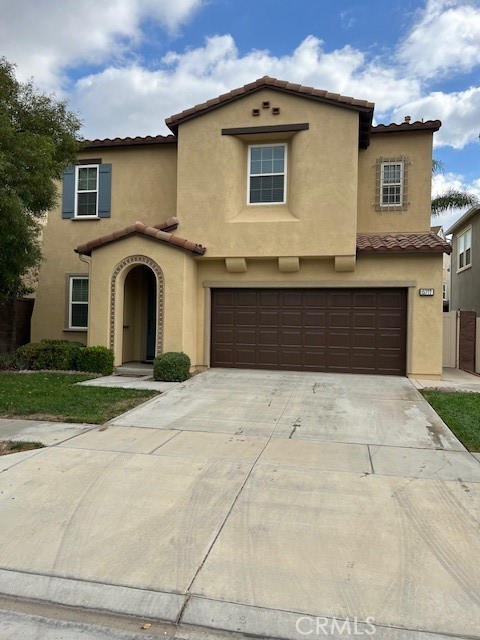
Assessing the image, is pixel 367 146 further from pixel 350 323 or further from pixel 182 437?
pixel 182 437

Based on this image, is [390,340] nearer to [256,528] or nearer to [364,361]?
[364,361]

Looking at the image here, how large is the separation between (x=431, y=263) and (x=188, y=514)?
33.8ft

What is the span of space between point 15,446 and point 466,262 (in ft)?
69.8

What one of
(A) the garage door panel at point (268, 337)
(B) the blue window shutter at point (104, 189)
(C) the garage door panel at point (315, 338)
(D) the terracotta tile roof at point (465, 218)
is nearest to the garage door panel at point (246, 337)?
(A) the garage door panel at point (268, 337)

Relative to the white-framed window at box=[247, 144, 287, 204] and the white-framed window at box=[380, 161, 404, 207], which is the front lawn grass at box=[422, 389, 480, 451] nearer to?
the white-framed window at box=[380, 161, 404, 207]

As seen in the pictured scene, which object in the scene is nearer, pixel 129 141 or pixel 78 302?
pixel 129 141

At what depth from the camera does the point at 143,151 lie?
14.5m

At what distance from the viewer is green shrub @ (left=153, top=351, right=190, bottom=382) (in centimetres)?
1115

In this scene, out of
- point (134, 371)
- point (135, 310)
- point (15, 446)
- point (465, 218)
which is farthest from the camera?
point (465, 218)

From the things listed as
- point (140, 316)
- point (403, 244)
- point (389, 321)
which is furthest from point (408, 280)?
point (140, 316)

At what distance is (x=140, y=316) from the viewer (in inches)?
566

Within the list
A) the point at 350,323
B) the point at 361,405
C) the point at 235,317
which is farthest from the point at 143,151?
the point at 361,405

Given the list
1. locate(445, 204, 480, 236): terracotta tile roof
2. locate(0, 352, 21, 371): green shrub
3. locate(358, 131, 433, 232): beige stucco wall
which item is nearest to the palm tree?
locate(445, 204, 480, 236): terracotta tile roof

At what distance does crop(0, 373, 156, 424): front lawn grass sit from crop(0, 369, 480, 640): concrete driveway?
3.65ft
